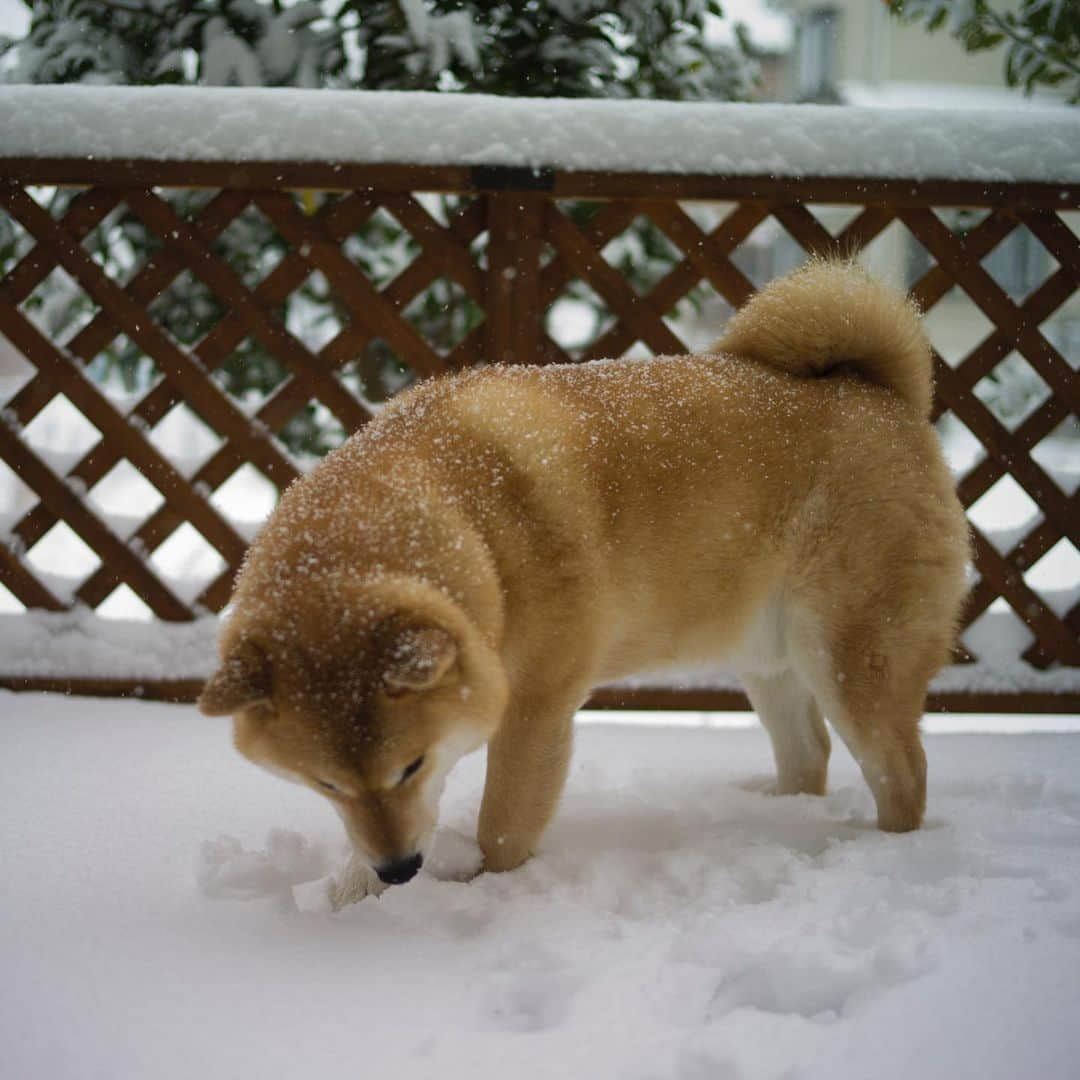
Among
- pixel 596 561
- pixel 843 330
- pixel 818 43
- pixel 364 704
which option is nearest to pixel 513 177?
pixel 843 330

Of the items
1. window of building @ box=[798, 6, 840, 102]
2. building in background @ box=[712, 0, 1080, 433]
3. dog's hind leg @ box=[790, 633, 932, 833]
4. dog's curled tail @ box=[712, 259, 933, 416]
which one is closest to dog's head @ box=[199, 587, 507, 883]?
dog's hind leg @ box=[790, 633, 932, 833]

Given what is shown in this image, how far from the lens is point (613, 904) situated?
1.62 meters

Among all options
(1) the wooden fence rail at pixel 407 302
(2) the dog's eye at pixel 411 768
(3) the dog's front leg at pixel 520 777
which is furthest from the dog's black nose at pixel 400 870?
(1) the wooden fence rail at pixel 407 302

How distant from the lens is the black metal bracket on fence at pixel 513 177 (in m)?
2.58

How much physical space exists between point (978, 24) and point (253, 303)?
277cm

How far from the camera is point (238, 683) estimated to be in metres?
1.39

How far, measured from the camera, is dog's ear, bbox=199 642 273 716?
4.50 ft

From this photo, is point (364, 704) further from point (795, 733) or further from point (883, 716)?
point (795, 733)

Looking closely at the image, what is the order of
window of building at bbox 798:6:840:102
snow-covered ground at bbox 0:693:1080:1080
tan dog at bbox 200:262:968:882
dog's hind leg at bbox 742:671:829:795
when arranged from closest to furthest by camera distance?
snow-covered ground at bbox 0:693:1080:1080, tan dog at bbox 200:262:968:882, dog's hind leg at bbox 742:671:829:795, window of building at bbox 798:6:840:102

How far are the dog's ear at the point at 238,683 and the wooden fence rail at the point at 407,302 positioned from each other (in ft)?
4.62

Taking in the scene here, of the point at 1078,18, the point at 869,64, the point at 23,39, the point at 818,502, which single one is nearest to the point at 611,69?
the point at 1078,18

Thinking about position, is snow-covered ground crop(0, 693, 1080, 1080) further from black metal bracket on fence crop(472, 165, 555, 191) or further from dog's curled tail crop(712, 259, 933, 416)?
black metal bracket on fence crop(472, 165, 555, 191)

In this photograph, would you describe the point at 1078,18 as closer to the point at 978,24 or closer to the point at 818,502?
the point at 978,24

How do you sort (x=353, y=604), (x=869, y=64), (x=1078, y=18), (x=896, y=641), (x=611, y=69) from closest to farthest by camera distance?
(x=353, y=604) < (x=896, y=641) < (x=1078, y=18) < (x=611, y=69) < (x=869, y=64)
